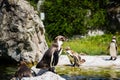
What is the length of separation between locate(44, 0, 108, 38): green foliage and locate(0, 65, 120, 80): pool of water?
1018 cm

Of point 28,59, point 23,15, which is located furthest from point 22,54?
point 23,15

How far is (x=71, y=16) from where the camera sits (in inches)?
1185

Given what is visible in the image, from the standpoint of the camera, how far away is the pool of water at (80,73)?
16.5 metres

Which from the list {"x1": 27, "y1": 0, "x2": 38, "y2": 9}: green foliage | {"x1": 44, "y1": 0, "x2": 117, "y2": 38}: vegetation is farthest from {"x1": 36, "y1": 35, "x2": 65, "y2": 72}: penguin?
{"x1": 44, "y1": 0, "x2": 117, "y2": 38}: vegetation

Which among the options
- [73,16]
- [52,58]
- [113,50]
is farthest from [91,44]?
[52,58]

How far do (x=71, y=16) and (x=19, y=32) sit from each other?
9603 millimetres

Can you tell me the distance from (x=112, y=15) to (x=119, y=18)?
52 cm

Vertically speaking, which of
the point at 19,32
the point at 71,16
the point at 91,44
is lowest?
the point at 91,44

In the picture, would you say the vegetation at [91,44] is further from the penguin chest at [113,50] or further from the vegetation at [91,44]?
the penguin chest at [113,50]

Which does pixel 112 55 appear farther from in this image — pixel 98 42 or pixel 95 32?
pixel 95 32

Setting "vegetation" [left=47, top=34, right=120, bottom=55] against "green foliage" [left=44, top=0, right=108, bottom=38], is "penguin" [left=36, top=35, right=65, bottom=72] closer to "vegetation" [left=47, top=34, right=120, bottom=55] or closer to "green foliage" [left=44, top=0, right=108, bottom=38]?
"vegetation" [left=47, top=34, right=120, bottom=55]

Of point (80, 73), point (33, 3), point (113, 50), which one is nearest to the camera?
point (80, 73)

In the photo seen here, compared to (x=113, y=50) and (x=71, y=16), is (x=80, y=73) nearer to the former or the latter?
(x=113, y=50)

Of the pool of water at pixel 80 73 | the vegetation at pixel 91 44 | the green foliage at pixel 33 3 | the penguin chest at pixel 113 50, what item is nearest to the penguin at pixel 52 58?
Answer: the pool of water at pixel 80 73
